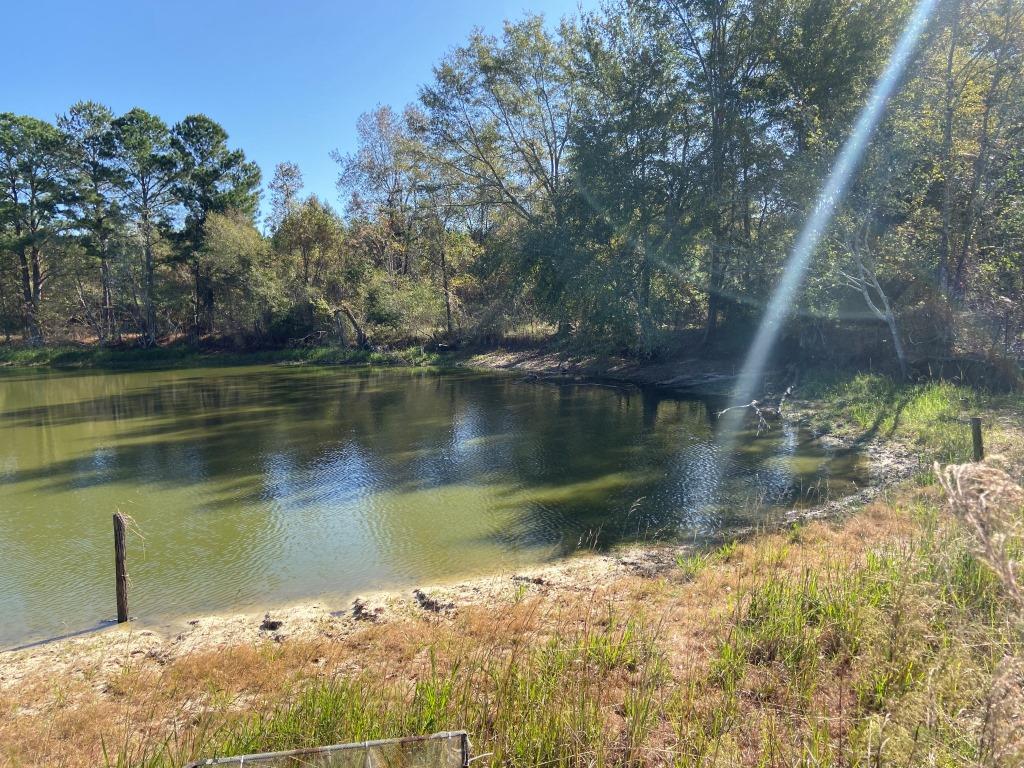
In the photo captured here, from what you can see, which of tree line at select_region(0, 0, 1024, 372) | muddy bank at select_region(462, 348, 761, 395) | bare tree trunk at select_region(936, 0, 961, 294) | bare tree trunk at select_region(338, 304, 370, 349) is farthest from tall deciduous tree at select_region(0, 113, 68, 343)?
bare tree trunk at select_region(936, 0, 961, 294)

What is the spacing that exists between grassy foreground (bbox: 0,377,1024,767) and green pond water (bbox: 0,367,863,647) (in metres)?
1.87

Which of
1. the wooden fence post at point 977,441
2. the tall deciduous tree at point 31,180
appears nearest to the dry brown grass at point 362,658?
the wooden fence post at point 977,441

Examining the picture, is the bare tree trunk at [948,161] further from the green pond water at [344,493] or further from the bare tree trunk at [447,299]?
the bare tree trunk at [447,299]

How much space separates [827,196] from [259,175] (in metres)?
40.7

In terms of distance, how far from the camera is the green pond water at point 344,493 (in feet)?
24.7

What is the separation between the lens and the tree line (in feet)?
48.8

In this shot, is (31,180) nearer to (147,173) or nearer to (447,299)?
(147,173)

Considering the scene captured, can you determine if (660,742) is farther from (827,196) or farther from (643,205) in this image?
(643,205)

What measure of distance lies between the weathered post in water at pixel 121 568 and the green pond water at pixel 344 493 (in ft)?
0.96

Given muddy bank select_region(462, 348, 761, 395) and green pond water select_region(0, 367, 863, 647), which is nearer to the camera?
green pond water select_region(0, 367, 863, 647)

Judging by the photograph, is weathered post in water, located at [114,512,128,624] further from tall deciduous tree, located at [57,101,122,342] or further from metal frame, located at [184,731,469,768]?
tall deciduous tree, located at [57,101,122,342]

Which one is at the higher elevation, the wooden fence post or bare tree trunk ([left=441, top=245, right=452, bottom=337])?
bare tree trunk ([left=441, top=245, right=452, bottom=337])

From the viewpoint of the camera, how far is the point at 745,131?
1972cm

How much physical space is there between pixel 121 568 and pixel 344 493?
4.75 meters
